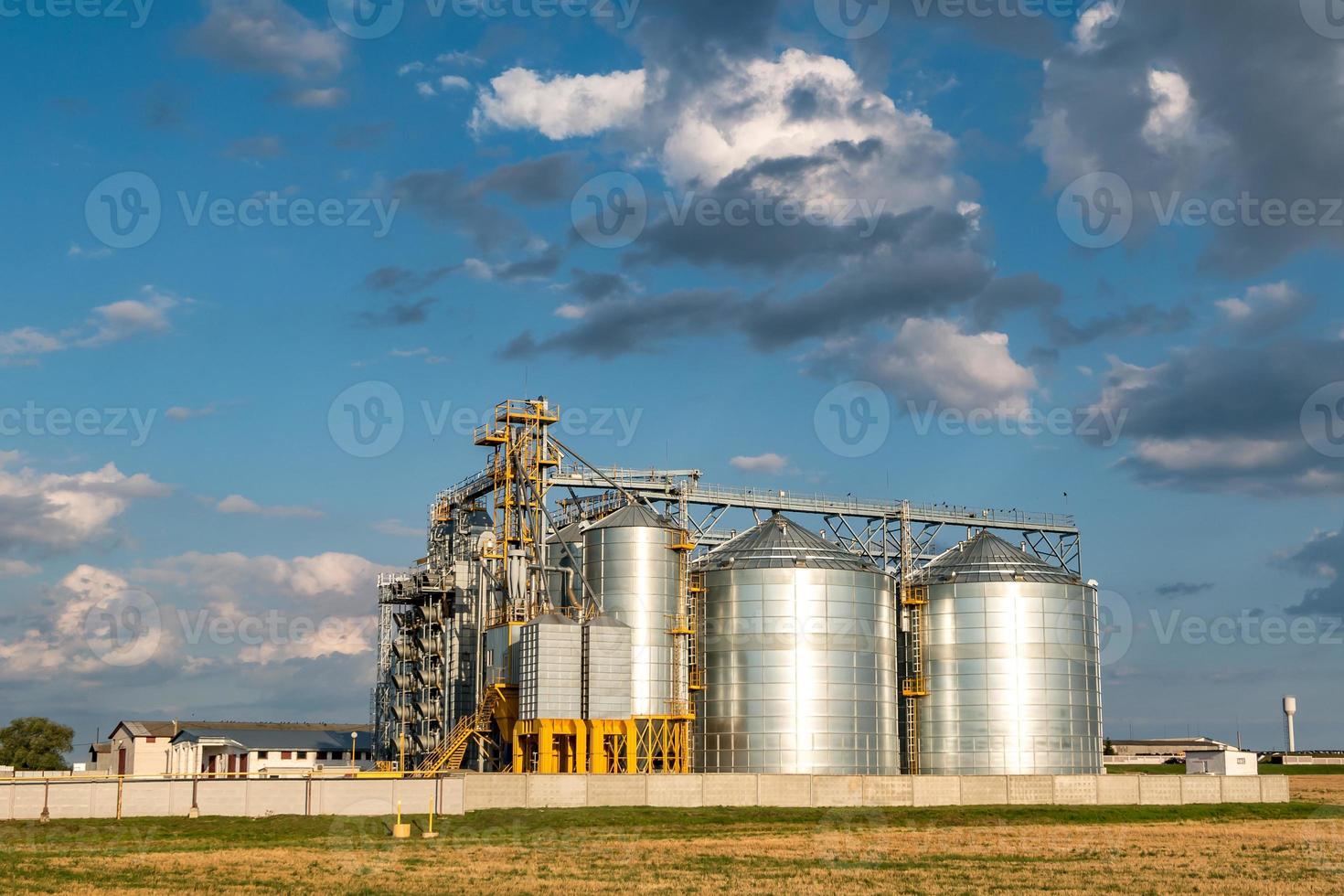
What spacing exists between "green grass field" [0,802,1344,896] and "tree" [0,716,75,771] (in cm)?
9260

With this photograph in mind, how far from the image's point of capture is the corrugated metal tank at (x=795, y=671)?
269 ft

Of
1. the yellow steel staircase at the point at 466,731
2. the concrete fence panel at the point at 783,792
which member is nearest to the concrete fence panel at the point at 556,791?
the concrete fence panel at the point at 783,792

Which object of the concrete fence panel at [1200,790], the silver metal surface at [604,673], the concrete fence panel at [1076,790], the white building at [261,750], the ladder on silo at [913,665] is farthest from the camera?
the white building at [261,750]

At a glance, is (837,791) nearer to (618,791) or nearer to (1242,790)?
(618,791)

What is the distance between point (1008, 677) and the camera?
89.0 metres

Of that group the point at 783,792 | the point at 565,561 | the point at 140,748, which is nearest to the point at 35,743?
the point at 140,748

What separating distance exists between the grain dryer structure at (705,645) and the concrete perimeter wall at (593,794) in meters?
7.63

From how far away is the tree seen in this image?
144 metres

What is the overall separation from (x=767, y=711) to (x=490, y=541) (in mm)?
19496

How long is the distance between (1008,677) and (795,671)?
49.7ft

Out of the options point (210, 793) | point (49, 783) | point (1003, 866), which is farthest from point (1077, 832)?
point (49, 783)

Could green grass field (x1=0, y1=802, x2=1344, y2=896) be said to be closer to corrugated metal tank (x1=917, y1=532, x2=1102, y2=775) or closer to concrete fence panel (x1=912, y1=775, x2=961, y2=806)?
concrete fence panel (x1=912, y1=775, x2=961, y2=806)

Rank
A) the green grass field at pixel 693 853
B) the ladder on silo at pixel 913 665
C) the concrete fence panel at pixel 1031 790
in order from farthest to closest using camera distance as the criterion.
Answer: the ladder on silo at pixel 913 665 < the concrete fence panel at pixel 1031 790 < the green grass field at pixel 693 853

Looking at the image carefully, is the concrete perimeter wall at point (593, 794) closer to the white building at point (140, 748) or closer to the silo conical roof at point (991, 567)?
the silo conical roof at point (991, 567)
